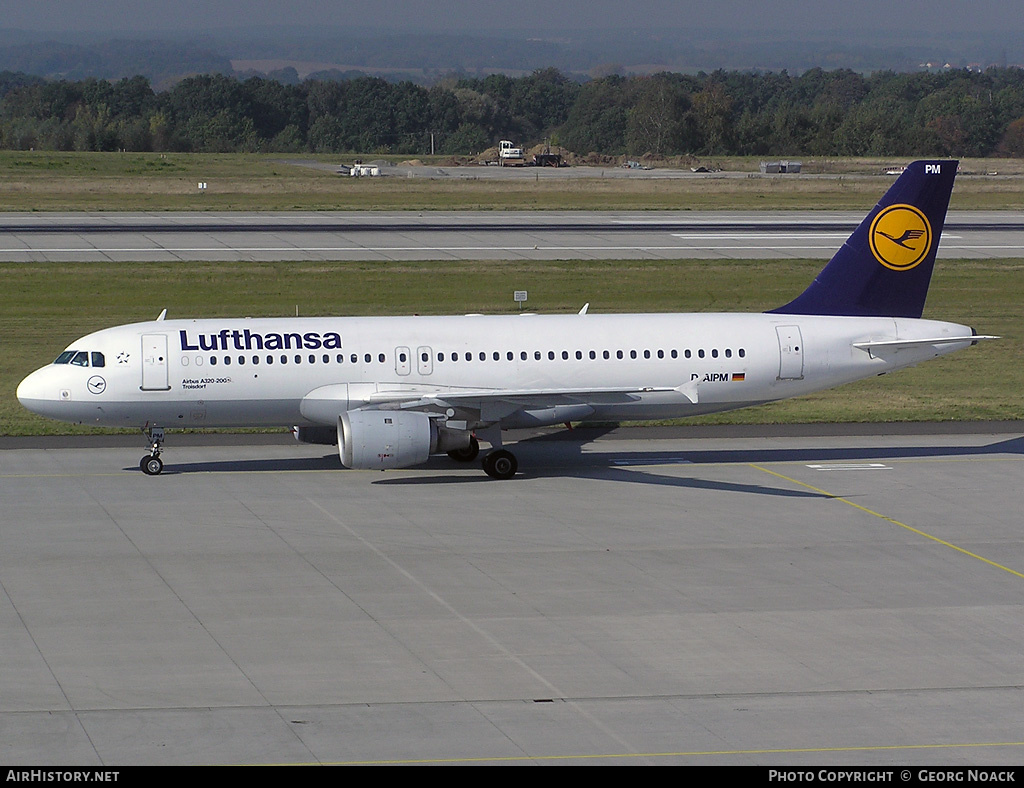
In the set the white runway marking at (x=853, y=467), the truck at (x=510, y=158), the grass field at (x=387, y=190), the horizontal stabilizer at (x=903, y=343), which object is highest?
the truck at (x=510, y=158)

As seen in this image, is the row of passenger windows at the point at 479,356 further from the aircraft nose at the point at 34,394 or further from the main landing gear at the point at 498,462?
the main landing gear at the point at 498,462

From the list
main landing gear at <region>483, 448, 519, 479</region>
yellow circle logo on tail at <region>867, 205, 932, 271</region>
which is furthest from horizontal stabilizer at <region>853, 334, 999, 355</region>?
main landing gear at <region>483, 448, 519, 479</region>

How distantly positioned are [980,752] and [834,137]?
18269cm

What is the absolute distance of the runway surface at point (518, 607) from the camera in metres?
18.3

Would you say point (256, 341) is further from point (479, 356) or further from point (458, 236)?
point (458, 236)

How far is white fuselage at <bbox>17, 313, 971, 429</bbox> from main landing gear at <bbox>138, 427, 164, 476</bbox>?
21.2 inches

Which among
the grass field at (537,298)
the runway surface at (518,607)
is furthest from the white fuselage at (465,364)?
the grass field at (537,298)

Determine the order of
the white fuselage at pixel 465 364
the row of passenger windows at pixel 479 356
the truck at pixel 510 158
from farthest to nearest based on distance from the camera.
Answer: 1. the truck at pixel 510 158
2. the row of passenger windows at pixel 479 356
3. the white fuselage at pixel 465 364

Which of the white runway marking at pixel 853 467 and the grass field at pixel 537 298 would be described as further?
the grass field at pixel 537 298

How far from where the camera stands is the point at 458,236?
82.9m

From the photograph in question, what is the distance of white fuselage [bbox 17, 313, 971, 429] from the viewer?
33.1m

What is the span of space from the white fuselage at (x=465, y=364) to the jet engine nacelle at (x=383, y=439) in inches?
74.5

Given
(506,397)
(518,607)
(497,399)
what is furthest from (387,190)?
(518,607)

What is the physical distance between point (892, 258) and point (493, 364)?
36.4 ft
